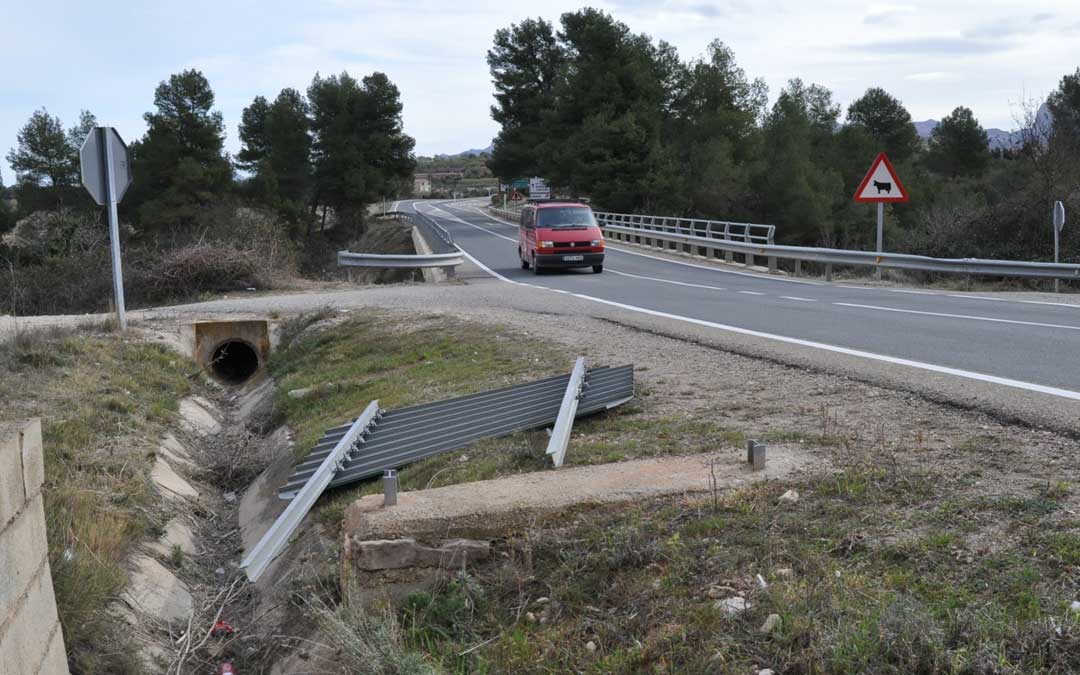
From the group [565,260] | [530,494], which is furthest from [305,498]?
[565,260]

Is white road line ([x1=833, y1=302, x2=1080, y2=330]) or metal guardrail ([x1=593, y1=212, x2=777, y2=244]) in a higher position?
metal guardrail ([x1=593, y1=212, x2=777, y2=244])

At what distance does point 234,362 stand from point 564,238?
425 inches

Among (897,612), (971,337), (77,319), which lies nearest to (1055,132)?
(971,337)

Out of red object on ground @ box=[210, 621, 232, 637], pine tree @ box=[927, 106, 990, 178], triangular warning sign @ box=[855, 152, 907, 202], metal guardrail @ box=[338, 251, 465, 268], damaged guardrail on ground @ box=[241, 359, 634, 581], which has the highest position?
pine tree @ box=[927, 106, 990, 178]

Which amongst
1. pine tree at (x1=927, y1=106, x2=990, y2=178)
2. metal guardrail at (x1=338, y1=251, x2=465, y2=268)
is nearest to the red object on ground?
metal guardrail at (x1=338, y1=251, x2=465, y2=268)

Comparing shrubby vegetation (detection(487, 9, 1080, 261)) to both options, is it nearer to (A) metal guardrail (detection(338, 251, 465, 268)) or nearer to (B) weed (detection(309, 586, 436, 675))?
(A) metal guardrail (detection(338, 251, 465, 268))

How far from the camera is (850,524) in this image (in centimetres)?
450

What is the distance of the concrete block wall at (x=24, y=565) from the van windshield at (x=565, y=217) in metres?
22.5

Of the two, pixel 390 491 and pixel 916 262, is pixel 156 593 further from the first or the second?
pixel 916 262

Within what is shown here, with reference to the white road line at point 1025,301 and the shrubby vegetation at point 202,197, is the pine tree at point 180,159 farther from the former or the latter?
the white road line at point 1025,301

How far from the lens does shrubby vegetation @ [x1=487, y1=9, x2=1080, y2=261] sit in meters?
57.2

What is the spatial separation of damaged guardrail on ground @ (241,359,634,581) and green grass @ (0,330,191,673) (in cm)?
120

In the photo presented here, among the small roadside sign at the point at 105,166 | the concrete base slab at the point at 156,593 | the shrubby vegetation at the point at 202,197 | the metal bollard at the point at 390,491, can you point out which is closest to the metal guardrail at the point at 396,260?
the shrubby vegetation at the point at 202,197

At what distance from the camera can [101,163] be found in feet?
40.5
